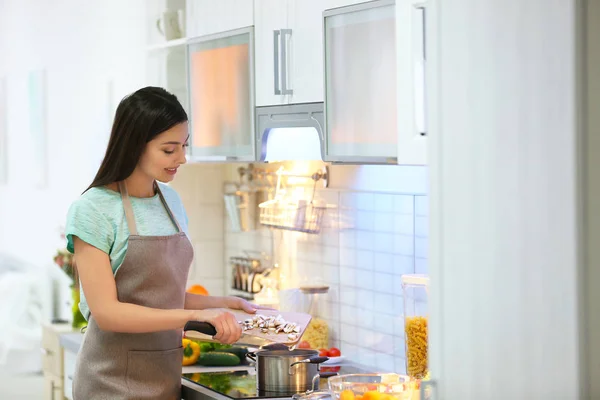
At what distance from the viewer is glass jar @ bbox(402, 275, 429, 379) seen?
2748 mm

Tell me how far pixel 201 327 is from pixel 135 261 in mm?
265

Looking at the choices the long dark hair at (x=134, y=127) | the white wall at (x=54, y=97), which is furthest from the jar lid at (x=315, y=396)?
the white wall at (x=54, y=97)

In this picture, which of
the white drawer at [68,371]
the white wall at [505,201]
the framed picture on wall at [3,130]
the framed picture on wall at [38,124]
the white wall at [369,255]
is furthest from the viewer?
the framed picture on wall at [3,130]

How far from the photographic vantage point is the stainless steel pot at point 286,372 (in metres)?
2.87

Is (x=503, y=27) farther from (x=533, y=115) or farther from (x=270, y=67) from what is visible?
(x=270, y=67)

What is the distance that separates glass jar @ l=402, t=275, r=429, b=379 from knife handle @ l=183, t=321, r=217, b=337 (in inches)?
21.6

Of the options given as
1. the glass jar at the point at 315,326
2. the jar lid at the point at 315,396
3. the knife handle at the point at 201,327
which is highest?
the knife handle at the point at 201,327

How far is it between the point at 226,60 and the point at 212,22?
0.64ft

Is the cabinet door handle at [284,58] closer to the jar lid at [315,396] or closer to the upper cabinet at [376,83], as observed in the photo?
the upper cabinet at [376,83]

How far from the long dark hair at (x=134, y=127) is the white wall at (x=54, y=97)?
2376mm

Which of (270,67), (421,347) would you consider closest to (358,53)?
(270,67)

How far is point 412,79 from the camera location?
2.29 meters

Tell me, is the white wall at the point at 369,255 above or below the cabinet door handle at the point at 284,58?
below

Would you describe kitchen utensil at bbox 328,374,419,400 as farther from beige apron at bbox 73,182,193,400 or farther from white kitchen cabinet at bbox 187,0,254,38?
white kitchen cabinet at bbox 187,0,254,38
